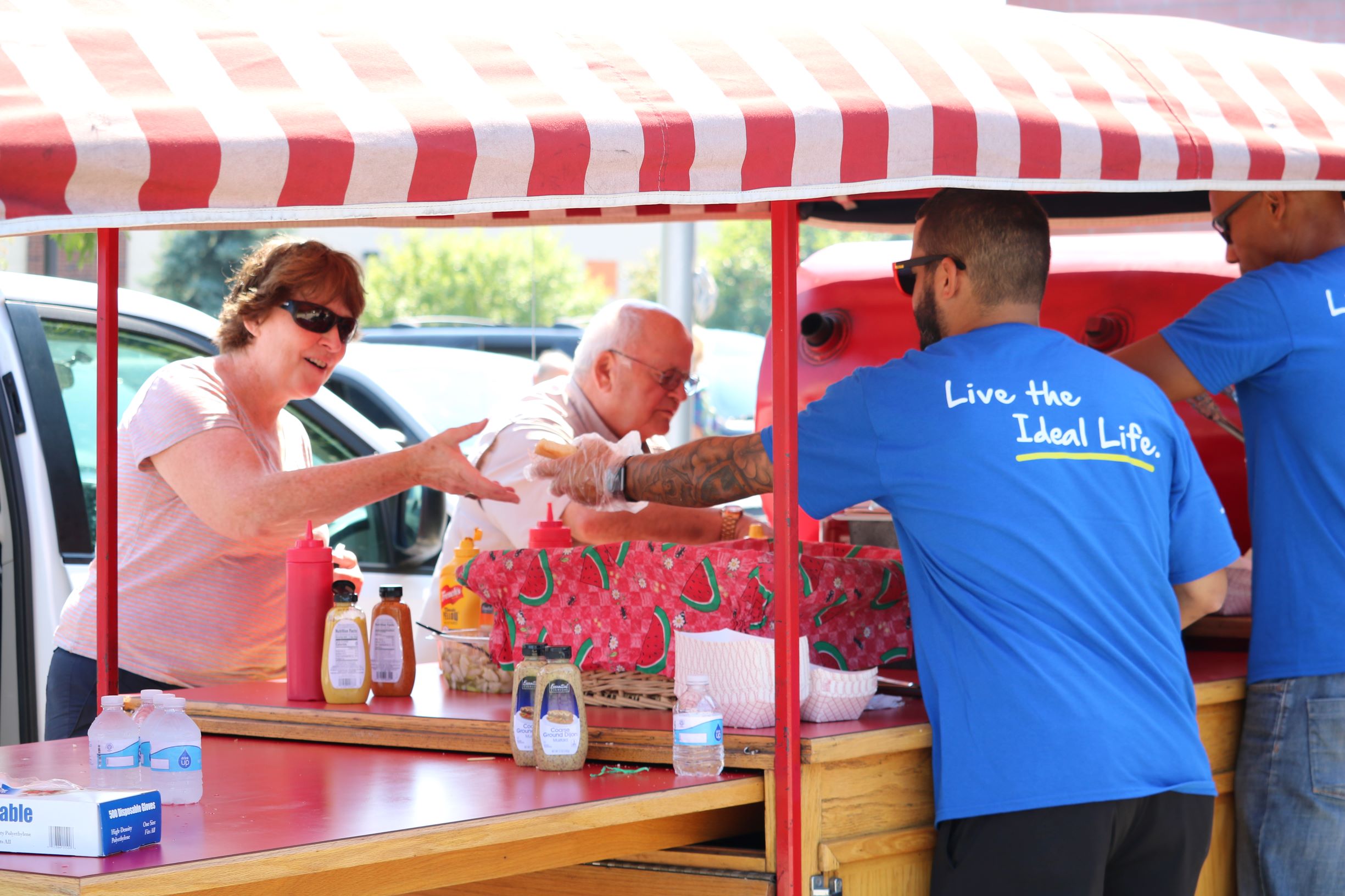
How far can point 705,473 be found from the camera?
2861mm

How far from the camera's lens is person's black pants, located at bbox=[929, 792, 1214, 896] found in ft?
7.91

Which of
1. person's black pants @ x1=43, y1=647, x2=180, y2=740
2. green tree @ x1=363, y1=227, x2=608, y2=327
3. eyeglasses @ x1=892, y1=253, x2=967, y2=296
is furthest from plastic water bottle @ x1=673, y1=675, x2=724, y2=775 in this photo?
green tree @ x1=363, y1=227, x2=608, y2=327

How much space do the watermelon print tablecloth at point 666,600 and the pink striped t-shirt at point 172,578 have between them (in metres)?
0.77

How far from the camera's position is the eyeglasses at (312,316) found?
359 cm

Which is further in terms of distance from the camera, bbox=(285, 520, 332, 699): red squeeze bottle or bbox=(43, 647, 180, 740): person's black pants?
bbox=(43, 647, 180, 740): person's black pants

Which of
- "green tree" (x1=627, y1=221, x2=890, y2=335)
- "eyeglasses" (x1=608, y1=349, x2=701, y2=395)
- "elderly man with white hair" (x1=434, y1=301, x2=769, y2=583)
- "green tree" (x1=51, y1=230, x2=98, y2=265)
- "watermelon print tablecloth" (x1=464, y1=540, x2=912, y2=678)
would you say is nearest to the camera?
"watermelon print tablecloth" (x1=464, y1=540, x2=912, y2=678)

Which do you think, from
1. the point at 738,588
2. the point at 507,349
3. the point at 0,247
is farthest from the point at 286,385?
the point at 507,349

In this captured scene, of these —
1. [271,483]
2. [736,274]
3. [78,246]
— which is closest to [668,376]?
[271,483]

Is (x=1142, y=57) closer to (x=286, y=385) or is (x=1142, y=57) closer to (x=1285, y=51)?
(x=1285, y=51)

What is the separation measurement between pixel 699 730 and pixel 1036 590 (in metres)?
0.60

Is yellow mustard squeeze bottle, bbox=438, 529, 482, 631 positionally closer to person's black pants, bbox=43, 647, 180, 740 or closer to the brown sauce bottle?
the brown sauce bottle

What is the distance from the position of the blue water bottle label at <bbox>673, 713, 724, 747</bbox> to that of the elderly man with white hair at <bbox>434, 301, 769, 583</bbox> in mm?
1481

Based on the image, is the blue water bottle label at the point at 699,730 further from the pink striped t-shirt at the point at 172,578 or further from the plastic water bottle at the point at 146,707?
the pink striped t-shirt at the point at 172,578

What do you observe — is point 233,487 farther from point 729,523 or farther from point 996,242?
point 996,242
